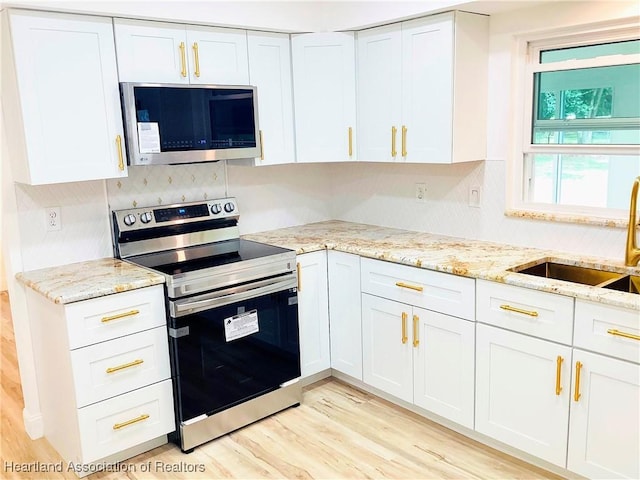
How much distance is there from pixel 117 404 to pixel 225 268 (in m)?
0.78

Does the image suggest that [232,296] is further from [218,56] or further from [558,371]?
[558,371]

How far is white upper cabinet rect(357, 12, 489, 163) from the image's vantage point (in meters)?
2.83

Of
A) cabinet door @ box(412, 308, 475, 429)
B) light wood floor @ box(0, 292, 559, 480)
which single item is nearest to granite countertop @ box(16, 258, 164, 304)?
light wood floor @ box(0, 292, 559, 480)

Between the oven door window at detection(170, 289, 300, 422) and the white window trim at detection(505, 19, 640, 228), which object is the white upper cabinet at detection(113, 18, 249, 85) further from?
the white window trim at detection(505, 19, 640, 228)

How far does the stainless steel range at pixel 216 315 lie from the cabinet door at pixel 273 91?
50cm

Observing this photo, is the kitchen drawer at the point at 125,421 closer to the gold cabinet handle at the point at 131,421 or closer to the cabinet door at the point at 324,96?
the gold cabinet handle at the point at 131,421

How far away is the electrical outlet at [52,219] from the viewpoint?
2.79m

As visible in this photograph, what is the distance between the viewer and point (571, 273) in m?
2.69

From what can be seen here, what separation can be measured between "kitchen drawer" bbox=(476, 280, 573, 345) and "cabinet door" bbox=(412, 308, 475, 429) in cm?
15

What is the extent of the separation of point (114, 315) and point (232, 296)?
0.55m

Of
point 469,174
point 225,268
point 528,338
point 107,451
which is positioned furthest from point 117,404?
point 469,174

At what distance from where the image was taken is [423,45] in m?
2.90

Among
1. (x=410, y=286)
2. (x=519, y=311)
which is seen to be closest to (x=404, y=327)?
(x=410, y=286)

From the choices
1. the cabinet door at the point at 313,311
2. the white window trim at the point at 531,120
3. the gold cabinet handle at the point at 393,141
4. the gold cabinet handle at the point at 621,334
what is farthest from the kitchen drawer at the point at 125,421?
the white window trim at the point at 531,120
